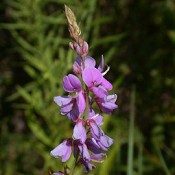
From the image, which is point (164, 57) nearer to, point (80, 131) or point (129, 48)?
point (129, 48)

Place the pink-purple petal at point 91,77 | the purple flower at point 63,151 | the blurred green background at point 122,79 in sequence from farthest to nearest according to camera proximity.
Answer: the blurred green background at point 122,79
the purple flower at point 63,151
the pink-purple petal at point 91,77

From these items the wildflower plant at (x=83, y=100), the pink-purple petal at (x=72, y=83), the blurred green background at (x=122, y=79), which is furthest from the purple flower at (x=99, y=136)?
the blurred green background at (x=122, y=79)

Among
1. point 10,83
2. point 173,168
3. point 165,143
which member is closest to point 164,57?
point 165,143

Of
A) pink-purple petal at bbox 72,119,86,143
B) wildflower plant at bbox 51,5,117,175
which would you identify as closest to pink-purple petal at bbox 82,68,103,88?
wildflower plant at bbox 51,5,117,175

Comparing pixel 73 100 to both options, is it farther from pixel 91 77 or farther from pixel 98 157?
pixel 98 157

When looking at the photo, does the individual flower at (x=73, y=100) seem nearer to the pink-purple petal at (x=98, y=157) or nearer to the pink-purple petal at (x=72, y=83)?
the pink-purple petal at (x=72, y=83)

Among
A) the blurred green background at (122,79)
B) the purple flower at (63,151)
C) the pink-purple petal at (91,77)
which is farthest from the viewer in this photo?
the blurred green background at (122,79)

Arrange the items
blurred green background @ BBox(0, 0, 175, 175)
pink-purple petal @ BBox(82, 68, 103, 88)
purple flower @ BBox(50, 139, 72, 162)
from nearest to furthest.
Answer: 1. pink-purple petal @ BBox(82, 68, 103, 88)
2. purple flower @ BBox(50, 139, 72, 162)
3. blurred green background @ BBox(0, 0, 175, 175)

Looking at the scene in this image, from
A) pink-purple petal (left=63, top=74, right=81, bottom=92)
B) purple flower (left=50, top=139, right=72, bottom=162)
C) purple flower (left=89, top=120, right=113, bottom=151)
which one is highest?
pink-purple petal (left=63, top=74, right=81, bottom=92)

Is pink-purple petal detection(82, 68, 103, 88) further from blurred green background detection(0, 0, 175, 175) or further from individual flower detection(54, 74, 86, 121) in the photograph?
blurred green background detection(0, 0, 175, 175)
